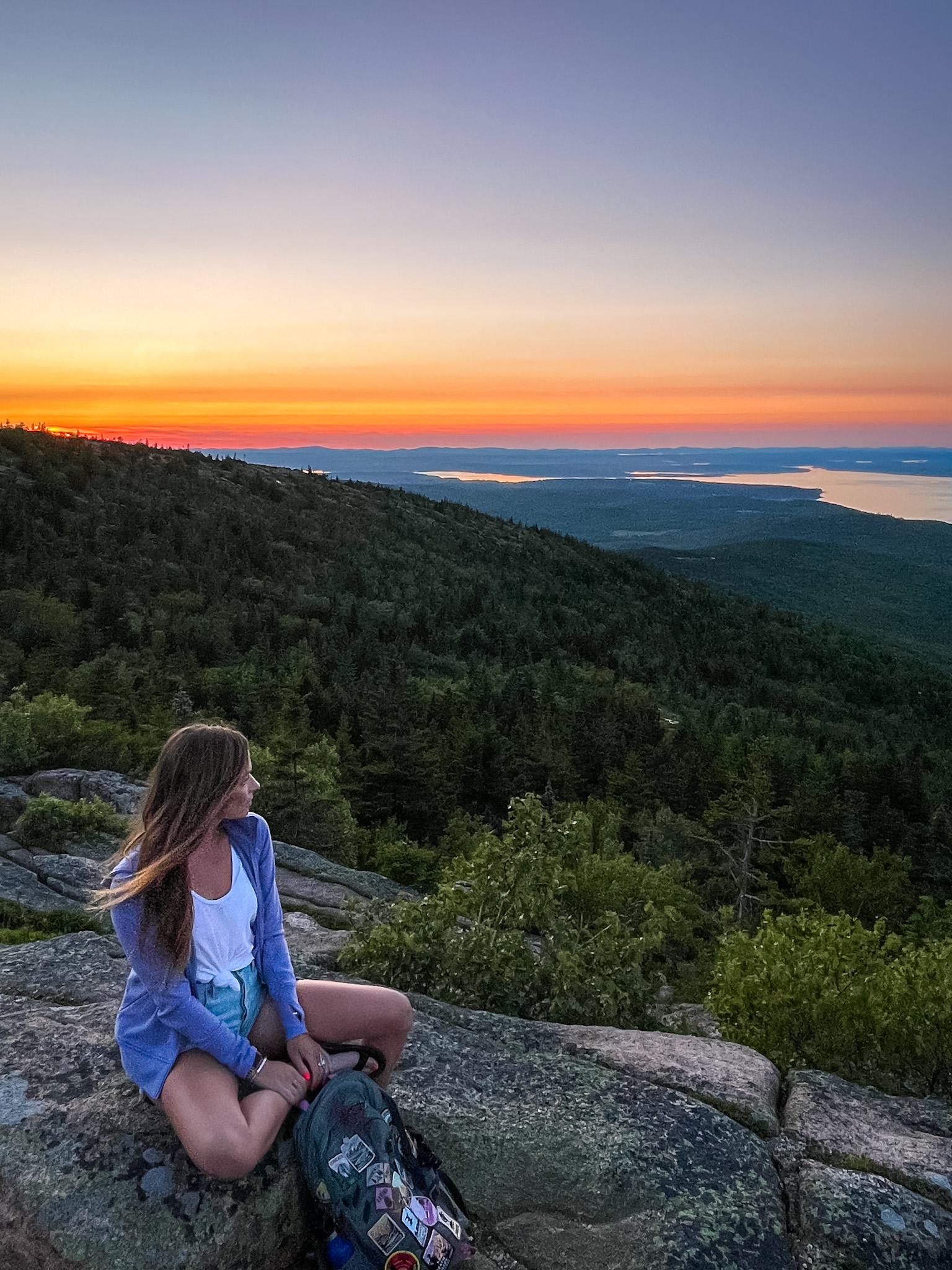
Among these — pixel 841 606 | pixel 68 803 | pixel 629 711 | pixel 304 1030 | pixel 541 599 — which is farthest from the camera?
pixel 841 606

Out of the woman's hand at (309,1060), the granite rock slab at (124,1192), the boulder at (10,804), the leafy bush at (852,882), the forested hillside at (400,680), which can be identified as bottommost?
the leafy bush at (852,882)

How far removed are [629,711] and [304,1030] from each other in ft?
138

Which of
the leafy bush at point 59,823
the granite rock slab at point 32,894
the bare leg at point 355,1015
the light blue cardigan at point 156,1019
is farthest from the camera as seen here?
the leafy bush at point 59,823

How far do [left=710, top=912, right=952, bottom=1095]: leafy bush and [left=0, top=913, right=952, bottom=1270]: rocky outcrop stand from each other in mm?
1185

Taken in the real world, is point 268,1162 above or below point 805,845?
above

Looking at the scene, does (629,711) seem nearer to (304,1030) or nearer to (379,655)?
(379,655)

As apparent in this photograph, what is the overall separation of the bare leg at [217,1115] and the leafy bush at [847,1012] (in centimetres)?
480

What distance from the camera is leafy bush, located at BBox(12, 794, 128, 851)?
444 inches

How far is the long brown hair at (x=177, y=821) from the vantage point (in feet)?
12.5

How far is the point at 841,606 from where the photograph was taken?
176750 mm

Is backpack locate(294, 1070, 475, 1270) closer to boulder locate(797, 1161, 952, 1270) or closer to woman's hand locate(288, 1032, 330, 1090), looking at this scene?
woman's hand locate(288, 1032, 330, 1090)

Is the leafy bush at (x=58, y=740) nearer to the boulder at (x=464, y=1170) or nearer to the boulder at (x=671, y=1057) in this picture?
the boulder at (x=464, y=1170)

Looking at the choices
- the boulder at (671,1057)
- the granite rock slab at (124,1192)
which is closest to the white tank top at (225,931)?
the granite rock slab at (124,1192)

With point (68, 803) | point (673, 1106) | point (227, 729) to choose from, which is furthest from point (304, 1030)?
point (68, 803)
